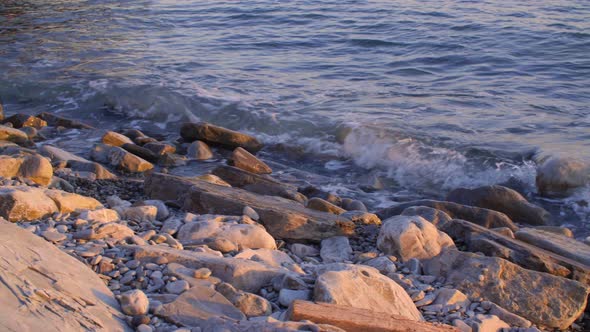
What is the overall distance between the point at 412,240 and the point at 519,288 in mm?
731

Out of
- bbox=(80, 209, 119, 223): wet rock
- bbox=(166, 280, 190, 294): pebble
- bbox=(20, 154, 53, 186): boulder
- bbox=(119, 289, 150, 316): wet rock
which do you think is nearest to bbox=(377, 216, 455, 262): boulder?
bbox=(166, 280, 190, 294): pebble

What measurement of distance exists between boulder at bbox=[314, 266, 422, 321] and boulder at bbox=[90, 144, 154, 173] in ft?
14.1

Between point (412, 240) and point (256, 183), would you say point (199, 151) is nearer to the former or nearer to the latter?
point (256, 183)

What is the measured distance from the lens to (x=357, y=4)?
18.1 meters

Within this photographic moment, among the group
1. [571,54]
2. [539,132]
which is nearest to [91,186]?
[539,132]

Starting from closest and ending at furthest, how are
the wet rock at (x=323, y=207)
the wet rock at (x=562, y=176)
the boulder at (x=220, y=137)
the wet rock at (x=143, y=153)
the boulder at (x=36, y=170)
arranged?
the boulder at (x=36, y=170)
the wet rock at (x=323, y=207)
the wet rock at (x=562, y=176)
the wet rock at (x=143, y=153)
the boulder at (x=220, y=137)

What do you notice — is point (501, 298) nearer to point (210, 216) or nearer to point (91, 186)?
point (210, 216)

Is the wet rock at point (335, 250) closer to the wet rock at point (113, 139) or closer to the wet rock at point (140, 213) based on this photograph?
the wet rock at point (140, 213)

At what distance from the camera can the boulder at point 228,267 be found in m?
3.52

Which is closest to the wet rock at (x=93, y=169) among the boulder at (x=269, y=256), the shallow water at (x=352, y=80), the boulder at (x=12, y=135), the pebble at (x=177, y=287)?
the boulder at (x=12, y=135)

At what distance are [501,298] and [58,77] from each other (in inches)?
400

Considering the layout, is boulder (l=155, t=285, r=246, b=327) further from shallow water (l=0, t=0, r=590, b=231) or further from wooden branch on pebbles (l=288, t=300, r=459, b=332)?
shallow water (l=0, t=0, r=590, b=231)

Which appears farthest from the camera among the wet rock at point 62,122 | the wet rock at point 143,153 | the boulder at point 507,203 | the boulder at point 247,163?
the wet rock at point 62,122

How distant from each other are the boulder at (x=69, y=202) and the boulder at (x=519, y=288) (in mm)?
2400
